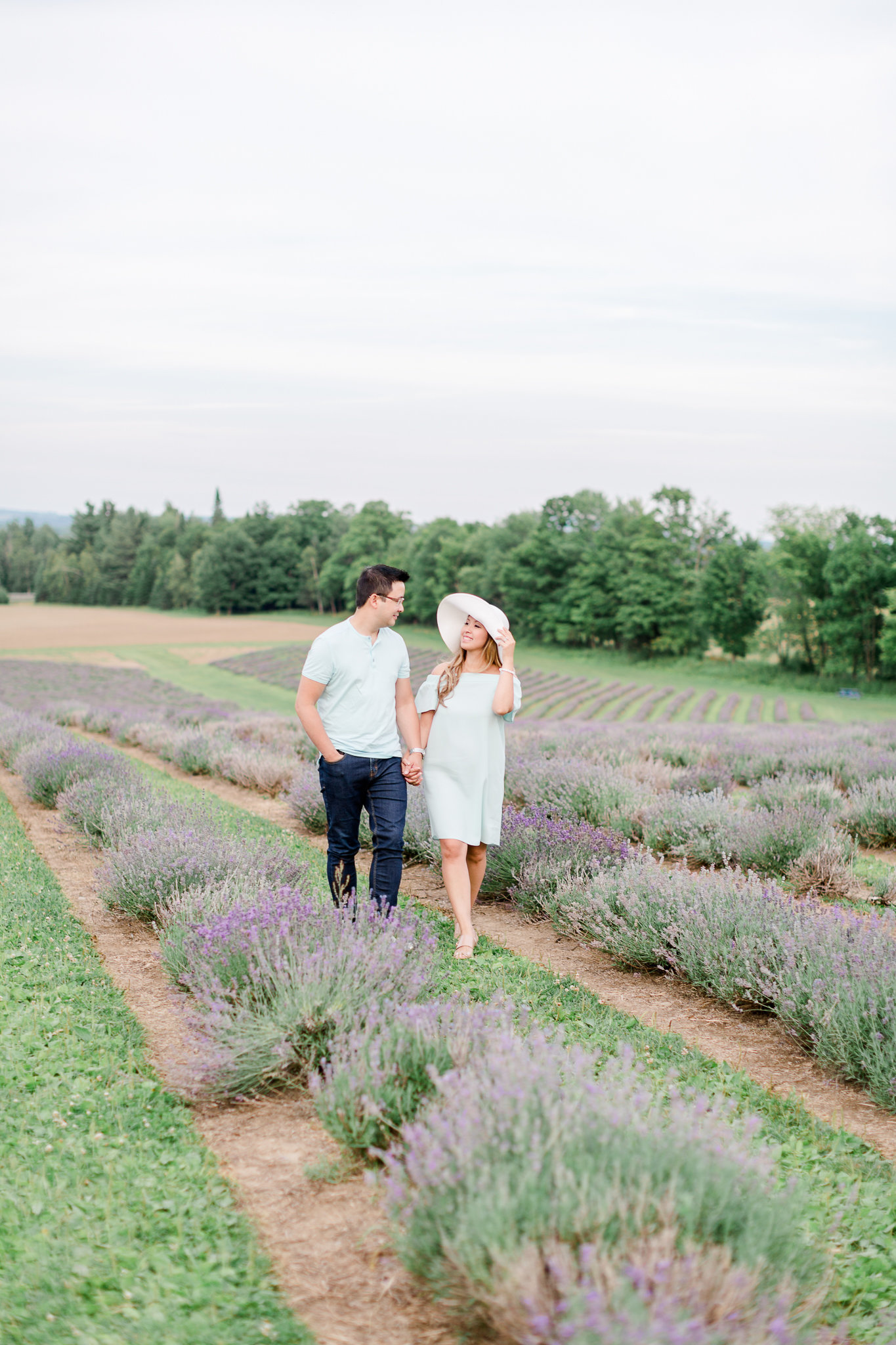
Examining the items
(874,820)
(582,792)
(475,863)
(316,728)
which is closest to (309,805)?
(582,792)

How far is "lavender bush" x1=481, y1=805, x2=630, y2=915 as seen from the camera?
19.4 feet

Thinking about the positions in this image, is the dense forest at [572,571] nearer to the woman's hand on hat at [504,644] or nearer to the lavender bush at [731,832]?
the lavender bush at [731,832]

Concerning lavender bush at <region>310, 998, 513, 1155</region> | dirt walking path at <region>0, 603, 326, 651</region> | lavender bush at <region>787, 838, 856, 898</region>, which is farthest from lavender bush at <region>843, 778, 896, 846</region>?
dirt walking path at <region>0, 603, 326, 651</region>

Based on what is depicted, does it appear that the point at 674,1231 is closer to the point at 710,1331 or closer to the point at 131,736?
the point at 710,1331

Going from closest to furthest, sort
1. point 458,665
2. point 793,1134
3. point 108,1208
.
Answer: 1. point 108,1208
2. point 793,1134
3. point 458,665

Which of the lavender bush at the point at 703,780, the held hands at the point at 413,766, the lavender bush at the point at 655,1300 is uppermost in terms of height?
the held hands at the point at 413,766

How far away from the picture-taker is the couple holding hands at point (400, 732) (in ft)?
16.0

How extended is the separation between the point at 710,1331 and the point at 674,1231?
0.64 feet

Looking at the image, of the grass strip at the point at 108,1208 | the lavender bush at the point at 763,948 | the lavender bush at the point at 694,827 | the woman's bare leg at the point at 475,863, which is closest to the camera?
the grass strip at the point at 108,1208

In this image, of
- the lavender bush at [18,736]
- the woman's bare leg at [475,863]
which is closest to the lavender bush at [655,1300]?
the woman's bare leg at [475,863]

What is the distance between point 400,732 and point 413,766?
25 centimetres

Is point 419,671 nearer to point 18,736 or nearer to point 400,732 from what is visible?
point 18,736

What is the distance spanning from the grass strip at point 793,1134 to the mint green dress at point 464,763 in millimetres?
717

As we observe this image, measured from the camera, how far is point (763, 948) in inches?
175
